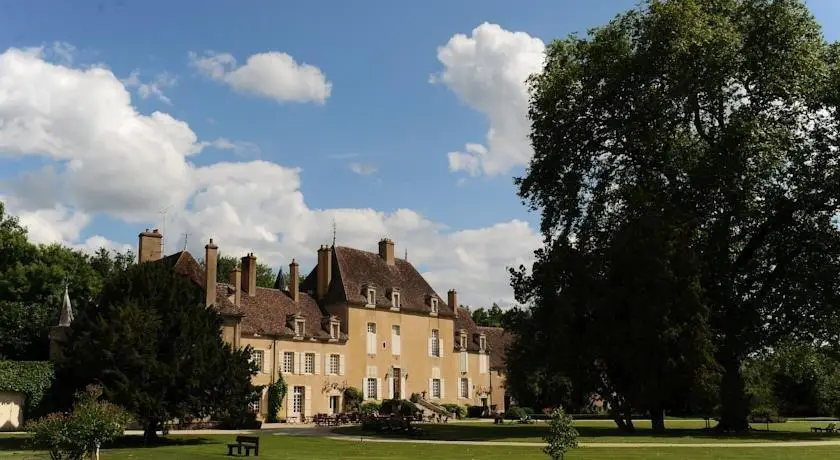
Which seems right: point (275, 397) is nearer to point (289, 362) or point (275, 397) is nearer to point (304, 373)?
→ point (289, 362)

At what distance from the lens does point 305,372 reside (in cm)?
4534

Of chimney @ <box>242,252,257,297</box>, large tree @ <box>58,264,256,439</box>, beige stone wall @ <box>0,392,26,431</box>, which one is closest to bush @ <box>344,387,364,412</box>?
chimney @ <box>242,252,257,297</box>

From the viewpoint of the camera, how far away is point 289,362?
4478 centimetres

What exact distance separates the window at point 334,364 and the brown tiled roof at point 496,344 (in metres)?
13.9

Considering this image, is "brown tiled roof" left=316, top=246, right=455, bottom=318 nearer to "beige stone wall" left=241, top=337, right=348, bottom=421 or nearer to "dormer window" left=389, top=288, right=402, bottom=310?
"dormer window" left=389, top=288, right=402, bottom=310

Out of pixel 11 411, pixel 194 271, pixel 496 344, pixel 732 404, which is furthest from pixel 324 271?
pixel 732 404

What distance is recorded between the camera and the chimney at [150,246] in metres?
40.3

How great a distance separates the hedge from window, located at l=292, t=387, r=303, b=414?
490 inches

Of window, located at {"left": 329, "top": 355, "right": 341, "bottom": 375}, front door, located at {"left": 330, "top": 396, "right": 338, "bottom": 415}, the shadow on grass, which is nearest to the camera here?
the shadow on grass

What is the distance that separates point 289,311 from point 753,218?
81.6 ft

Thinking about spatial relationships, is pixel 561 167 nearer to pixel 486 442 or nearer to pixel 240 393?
pixel 486 442

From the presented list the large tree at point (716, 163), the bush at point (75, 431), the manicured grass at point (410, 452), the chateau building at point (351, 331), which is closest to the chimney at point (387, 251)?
the chateau building at point (351, 331)

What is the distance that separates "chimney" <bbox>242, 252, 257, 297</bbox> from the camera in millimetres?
45000

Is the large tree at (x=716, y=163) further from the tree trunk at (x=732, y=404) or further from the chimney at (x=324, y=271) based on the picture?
the chimney at (x=324, y=271)
